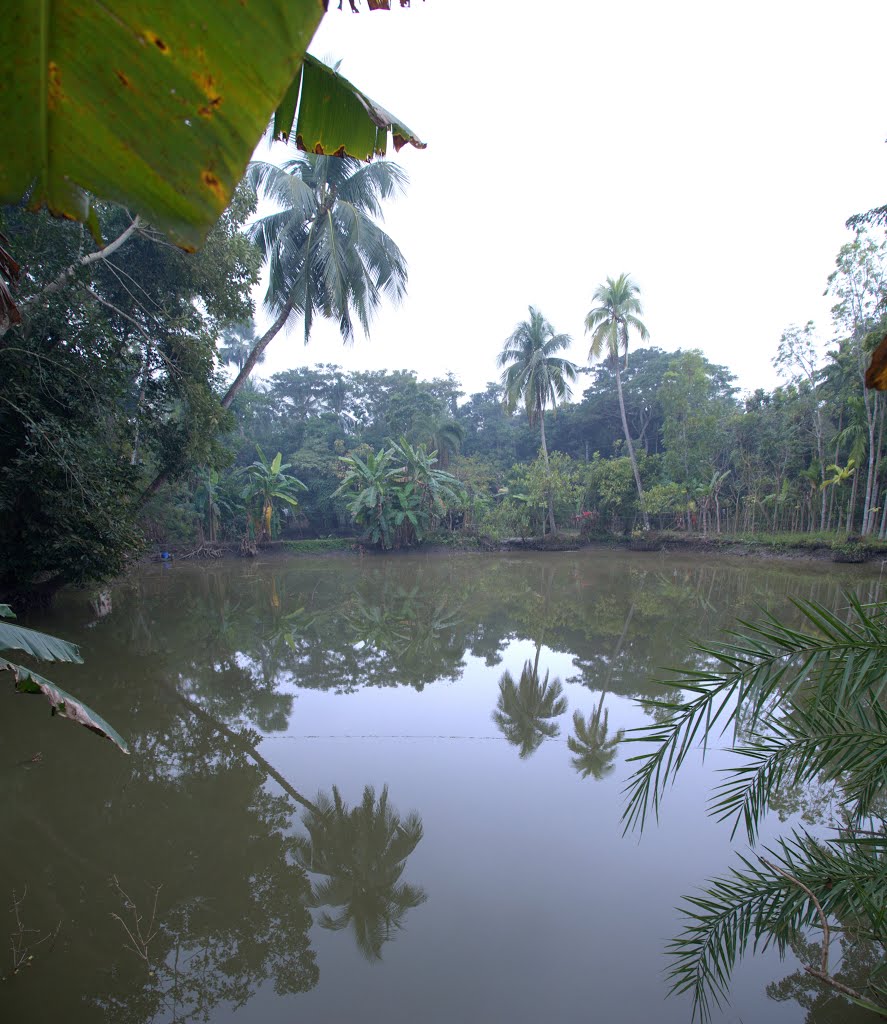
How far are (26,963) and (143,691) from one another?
375 cm

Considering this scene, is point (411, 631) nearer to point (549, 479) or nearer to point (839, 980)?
point (839, 980)

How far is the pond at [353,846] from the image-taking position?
2268 millimetres

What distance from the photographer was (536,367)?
20.1 m

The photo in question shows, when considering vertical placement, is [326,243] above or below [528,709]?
above

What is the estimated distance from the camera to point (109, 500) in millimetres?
6996

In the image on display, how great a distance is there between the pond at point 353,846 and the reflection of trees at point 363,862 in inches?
0.5

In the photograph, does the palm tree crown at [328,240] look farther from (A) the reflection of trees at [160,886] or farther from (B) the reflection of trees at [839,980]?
(B) the reflection of trees at [839,980]

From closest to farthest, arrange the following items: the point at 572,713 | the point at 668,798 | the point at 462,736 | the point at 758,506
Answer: the point at 668,798 < the point at 462,736 < the point at 572,713 < the point at 758,506

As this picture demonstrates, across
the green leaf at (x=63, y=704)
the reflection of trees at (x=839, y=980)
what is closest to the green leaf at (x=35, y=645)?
the green leaf at (x=63, y=704)

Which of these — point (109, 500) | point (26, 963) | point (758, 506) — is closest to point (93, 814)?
point (26, 963)

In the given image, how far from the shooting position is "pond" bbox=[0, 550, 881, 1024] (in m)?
2.27

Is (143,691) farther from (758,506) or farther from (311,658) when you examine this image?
(758,506)

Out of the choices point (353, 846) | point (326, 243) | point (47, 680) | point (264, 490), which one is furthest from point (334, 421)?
point (47, 680)

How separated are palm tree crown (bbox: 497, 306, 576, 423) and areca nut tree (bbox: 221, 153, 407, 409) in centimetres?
796
